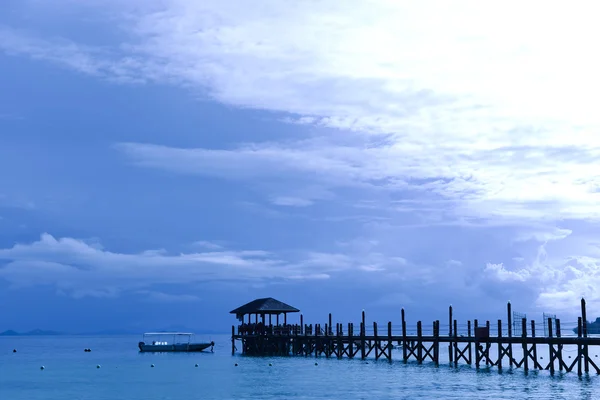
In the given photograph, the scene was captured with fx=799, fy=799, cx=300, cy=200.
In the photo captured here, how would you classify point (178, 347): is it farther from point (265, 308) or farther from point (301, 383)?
point (301, 383)

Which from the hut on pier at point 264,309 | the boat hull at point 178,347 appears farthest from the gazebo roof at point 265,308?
the boat hull at point 178,347

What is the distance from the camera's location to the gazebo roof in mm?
77562

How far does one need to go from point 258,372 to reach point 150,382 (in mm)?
8957

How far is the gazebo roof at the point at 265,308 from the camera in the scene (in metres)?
77.6

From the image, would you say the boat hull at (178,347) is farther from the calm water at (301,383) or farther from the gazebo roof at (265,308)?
the calm water at (301,383)

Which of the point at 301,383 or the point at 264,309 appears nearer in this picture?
the point at 301,383

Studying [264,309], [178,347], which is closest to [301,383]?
[264,309]

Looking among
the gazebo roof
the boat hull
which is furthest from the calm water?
the boat hull

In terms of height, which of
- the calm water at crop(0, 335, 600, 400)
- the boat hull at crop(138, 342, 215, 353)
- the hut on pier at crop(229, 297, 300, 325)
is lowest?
the boat hull at crop(138, 342, 215, 353)

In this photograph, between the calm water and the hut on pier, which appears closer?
the calm water

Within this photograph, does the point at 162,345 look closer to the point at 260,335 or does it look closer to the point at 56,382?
the point at 260,335

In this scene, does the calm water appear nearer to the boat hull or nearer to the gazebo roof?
the gazebo roof

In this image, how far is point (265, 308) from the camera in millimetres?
77375

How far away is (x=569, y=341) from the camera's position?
49.8 meters
